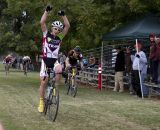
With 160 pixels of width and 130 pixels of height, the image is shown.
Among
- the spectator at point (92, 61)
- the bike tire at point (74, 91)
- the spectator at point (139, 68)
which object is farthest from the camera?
the spectator at point (92, 61)

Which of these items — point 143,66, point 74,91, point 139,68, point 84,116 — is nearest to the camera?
point 84,116

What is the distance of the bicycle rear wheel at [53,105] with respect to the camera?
10373 millimetres

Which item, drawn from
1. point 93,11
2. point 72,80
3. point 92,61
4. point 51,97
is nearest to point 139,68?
point 72,80

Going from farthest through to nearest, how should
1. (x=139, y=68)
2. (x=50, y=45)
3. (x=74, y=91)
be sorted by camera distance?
(x=139, y=68), (x=74, y=91), (x=50, y=45)

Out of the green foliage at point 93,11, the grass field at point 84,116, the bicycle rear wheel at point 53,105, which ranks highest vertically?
the green foliage at point 93,11

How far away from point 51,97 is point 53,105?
209mm

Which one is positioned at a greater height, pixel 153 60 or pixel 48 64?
pixel 153 60

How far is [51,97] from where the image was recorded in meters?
10.7

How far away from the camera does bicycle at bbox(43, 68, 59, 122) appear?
34.2 ft

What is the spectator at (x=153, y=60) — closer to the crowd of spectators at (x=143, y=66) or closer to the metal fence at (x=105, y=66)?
the crowd of spectators at (x=143, y=66)

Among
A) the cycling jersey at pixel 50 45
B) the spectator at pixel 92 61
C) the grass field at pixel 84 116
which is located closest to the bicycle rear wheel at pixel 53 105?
the grass field at pixel 84 116

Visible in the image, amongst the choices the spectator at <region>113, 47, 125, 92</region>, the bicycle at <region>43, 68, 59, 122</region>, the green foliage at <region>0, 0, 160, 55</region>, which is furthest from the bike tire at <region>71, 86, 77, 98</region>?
the bicycle at <region>43, 68, 59, 122</region>

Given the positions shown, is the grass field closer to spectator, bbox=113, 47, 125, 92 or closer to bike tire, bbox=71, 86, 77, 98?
bike tire, bbox=71, 86, 77, 98

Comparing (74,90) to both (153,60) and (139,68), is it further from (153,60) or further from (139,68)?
(153,60)
